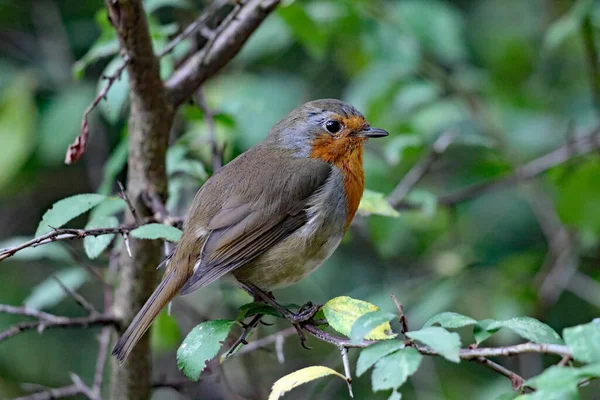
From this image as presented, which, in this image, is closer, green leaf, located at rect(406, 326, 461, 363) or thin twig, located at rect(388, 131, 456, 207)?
green leaf, located at rect(406, 326, 461, 363)

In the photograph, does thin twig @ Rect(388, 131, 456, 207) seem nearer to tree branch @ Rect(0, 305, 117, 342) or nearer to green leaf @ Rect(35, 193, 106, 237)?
tree branch @ Rect(0, 305, 117, 342)

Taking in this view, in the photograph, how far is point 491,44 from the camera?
5062 millimetres

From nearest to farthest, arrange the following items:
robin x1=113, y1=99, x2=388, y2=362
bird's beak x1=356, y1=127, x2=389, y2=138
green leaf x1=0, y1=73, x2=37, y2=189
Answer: robin x1=113, y1=99, x2=388, y2=362
bird's beak x1=356, y1=127, x2=389, y2=138
green leaf x1=0, y1=73, x2=37, y2=189

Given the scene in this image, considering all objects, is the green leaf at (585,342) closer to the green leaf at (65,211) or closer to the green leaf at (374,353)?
the green leaf at (374,353)

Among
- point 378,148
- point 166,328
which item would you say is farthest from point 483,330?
point 378,148

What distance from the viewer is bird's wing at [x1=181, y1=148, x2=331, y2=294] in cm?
259

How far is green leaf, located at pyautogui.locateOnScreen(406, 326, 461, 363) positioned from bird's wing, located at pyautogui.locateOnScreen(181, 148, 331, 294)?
113 centimetres

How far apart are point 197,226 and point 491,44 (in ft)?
10.3

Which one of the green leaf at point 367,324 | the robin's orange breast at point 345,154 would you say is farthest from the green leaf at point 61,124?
the green leaf at point 367,324

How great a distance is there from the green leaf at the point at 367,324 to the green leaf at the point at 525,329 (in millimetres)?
234

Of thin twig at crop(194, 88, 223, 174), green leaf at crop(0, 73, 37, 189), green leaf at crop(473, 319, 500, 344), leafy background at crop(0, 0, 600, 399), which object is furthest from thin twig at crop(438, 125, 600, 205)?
green leaf at crop(0, 73, 37, 189)

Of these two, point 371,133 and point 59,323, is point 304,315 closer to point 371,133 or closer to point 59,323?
point 59,323

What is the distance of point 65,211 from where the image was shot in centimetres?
208

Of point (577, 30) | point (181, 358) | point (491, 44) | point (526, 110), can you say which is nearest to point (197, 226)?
point (181, 358)
